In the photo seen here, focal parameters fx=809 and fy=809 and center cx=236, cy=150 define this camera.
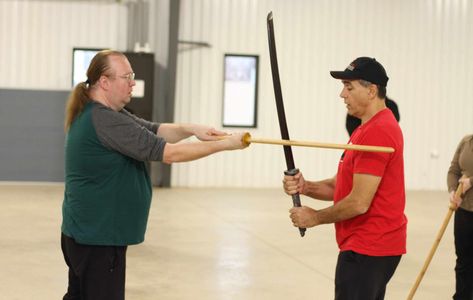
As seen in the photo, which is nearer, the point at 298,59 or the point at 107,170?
the point at 107,170

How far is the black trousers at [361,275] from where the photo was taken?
144 inches

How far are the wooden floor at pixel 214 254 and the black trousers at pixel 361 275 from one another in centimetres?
277

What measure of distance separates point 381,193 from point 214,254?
15.4ft

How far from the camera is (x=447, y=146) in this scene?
15367 millimetres

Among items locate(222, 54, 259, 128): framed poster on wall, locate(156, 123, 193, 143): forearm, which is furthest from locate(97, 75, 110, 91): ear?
locate(222, 54, 259, 128): framed poster on wall

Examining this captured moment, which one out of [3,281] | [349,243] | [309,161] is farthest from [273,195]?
[349,243]

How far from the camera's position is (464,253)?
573 cm

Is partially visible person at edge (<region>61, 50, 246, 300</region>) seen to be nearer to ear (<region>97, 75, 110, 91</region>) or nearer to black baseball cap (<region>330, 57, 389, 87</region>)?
ear (<region>97, 75, 110, 91</region>)

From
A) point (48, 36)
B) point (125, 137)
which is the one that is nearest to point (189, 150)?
point (125, 137)

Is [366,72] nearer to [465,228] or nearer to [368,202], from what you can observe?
[368,202]

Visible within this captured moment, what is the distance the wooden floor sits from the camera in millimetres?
6688

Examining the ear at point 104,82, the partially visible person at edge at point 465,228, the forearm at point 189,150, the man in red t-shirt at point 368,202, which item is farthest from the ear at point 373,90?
the partially visible person at edge at point 465,228

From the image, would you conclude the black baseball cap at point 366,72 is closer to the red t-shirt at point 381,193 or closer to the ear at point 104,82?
the red t-shirt at point 381,193

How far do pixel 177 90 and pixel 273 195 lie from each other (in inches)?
102
